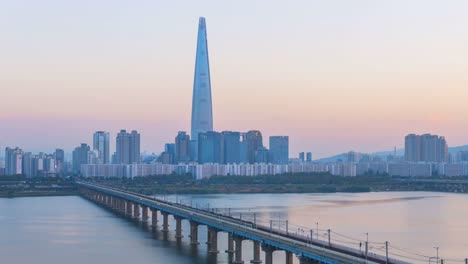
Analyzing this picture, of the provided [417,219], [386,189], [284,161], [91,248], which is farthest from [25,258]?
[284,161]

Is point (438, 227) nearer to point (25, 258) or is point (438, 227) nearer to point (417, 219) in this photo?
point (417, 219)

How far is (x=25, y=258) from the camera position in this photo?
2381 centimetres

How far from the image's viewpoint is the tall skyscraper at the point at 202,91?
383ft

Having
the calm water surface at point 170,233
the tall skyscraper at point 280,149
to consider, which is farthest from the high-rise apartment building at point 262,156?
the calm water surface at point 170,233

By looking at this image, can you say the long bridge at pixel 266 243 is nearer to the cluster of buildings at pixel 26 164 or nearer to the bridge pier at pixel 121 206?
the bridge pier at pixel 121 206

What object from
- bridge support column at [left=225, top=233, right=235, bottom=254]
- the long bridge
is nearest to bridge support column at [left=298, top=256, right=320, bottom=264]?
the long bridge

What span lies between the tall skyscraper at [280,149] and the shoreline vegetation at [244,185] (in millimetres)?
38568

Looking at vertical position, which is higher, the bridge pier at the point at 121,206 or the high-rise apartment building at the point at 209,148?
the high-rise apartment building at the point at 209,148

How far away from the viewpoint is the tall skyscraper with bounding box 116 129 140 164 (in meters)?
124

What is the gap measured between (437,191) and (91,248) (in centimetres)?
5634

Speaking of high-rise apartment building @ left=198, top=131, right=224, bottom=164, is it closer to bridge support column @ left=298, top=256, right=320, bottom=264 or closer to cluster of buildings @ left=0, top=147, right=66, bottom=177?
cluster of buildings @ left=0, top=147, right=66, bottom=177

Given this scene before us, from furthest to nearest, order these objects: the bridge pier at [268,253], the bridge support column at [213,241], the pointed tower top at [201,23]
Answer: the pointed tower top at [201,23], the bridge support column at [213,241], the bridge pier at [268,253]

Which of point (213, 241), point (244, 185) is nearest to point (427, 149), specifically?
point (244, 185)

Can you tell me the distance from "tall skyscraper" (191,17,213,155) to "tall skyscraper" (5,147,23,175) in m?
29.4
